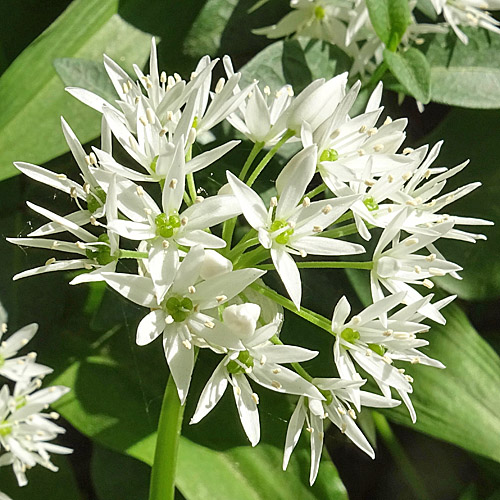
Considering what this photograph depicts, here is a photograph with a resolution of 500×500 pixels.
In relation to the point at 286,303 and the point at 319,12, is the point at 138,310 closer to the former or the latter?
the point at 286,303

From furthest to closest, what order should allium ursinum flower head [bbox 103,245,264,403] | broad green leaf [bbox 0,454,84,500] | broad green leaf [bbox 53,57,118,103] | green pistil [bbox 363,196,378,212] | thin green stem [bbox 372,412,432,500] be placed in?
thin green stem [bbox 372,412,432,500], broad green leaf [bbox 0,454,84,500], broad green leaf [bbox 53,57,118,103], green pistil [bbox 363,196,378,212], allium ursinum flower head [bbox 103,245,264,403]

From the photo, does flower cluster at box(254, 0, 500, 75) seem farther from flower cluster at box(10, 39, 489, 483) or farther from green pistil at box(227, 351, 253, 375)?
green pistil at box(227, 351, 253, 375)

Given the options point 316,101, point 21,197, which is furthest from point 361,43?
point 21,197

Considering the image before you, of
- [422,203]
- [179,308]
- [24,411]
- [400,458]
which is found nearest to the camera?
[179,308]

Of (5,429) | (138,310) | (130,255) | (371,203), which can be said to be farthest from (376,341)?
(5,429)

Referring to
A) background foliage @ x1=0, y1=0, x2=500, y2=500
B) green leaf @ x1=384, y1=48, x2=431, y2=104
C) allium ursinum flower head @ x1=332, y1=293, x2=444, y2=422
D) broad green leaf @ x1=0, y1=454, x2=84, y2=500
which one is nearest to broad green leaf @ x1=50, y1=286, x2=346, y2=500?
background foliage @ x1=0, y1=0, x2=500, y2=500

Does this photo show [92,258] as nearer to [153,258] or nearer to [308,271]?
[153,258]
